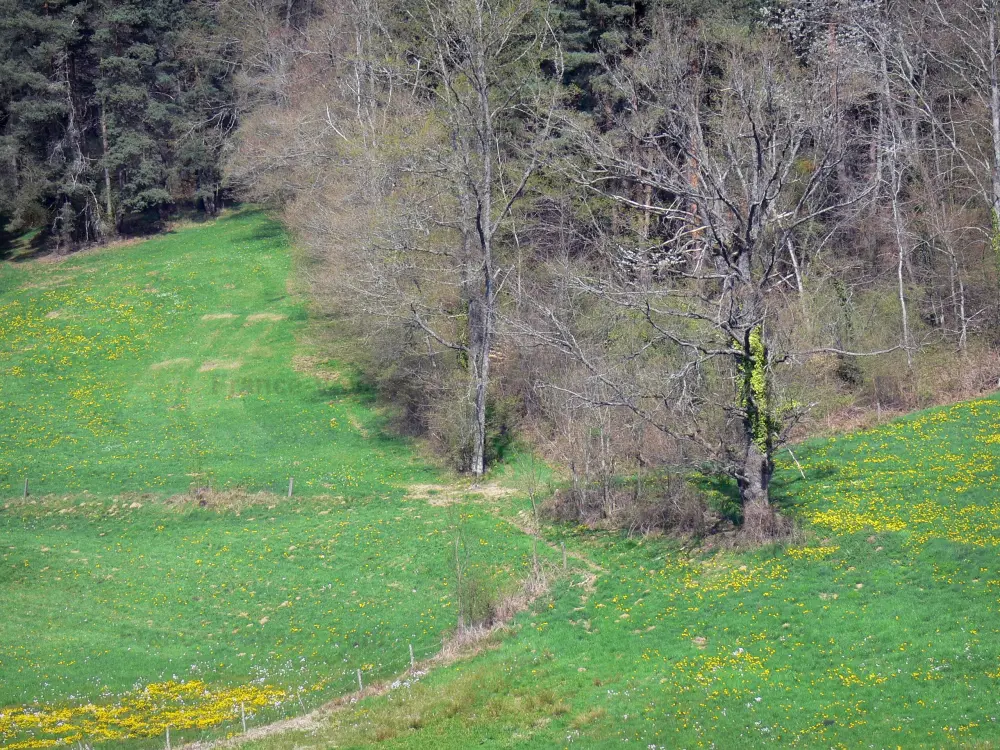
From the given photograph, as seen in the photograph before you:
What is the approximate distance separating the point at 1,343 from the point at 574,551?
36.1 metres

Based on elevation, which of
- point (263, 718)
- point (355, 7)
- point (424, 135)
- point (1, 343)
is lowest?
point (263, 718)

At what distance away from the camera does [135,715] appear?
2164 centimetres

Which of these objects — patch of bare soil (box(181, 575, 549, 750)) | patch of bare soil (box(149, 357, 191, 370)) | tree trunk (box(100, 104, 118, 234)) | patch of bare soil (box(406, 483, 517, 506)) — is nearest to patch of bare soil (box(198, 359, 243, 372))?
patch of bare soil (box(149, 357, 191, 370))

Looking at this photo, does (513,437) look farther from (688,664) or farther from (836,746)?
Answer: (836,746)

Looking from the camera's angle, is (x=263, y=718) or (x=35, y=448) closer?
(x=263, y=718)

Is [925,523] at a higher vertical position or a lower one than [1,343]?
lower

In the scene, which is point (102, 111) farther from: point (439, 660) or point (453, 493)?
point (439, 660)

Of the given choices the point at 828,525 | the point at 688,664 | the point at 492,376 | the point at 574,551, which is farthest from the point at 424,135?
the point at 688,664

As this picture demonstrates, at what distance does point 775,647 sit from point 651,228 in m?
26.2

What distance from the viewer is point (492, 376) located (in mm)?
39719

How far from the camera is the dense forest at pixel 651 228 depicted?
2727cm

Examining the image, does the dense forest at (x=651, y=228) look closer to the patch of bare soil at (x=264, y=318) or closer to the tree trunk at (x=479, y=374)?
the tree trunk at (x=479, y=374)

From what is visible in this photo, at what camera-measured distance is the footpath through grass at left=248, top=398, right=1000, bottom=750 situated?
55.4ft

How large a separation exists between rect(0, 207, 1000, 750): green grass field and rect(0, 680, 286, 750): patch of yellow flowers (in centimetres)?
8
